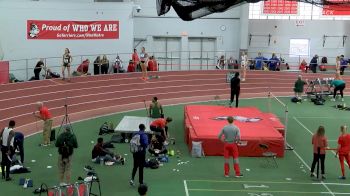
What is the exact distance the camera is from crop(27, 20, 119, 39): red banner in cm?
3070

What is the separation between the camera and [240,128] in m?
19.1

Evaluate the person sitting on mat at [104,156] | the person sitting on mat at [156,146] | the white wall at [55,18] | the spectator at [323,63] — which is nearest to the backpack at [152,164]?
the person sitting on mat at [104,156]

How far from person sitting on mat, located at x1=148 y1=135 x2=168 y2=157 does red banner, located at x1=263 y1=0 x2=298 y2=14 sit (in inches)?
876

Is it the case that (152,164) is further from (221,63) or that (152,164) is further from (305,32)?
(305,32)

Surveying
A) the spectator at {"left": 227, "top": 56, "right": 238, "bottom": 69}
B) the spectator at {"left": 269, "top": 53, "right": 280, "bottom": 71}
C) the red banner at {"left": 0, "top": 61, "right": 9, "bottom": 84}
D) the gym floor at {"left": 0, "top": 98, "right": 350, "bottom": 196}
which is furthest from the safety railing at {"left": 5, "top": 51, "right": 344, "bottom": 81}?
the gym floor at {"left": 0, "top": 98, "right": 350, "bottom": 196}

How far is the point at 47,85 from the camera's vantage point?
26688mm

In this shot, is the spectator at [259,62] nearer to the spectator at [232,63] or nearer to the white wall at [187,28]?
the spectator at [232,63]

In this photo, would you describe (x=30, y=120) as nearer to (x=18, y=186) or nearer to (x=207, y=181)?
(x=18, y=186)

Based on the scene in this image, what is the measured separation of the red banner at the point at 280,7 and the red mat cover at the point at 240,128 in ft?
56.6

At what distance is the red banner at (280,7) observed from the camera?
124ft

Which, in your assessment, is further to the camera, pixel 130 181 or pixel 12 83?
pixel 12 83

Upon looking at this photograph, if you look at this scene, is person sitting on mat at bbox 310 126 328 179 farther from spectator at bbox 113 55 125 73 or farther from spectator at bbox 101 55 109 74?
spectator at bbox 113 55 125 73

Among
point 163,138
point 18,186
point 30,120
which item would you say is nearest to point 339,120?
point 163,138

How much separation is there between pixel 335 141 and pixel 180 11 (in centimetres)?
1256
